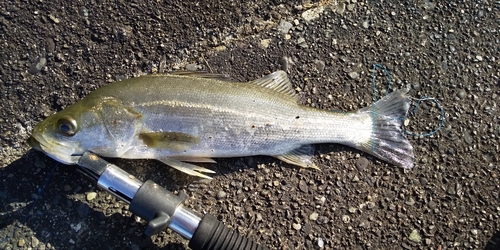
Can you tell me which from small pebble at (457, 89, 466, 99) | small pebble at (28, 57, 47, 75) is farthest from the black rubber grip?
small pebble at (457, 89, 466, 99)

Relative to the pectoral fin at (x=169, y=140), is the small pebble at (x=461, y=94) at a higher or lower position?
lower

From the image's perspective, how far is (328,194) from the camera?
3.18 m

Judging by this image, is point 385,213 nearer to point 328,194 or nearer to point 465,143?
point 328,194

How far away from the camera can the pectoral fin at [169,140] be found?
2900 millimetres

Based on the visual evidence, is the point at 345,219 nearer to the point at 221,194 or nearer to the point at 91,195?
the point at 221,194

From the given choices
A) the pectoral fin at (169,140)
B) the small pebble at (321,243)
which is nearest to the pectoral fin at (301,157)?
the small pebble at (321,243)

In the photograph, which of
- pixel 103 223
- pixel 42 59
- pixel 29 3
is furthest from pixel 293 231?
pixel 29 3

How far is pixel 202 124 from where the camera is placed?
292 cm

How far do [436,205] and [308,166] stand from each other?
117 centimetres

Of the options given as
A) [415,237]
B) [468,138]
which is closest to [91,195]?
[415,237]

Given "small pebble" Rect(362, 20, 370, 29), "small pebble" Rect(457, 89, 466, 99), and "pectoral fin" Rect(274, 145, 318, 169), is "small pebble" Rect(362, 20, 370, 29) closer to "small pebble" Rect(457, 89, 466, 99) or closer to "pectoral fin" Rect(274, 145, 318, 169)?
"small pebble" Rect(457, 89, 466, 99)

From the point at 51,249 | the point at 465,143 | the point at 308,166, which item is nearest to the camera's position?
the point at 51,249

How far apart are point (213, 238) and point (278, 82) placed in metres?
1.41

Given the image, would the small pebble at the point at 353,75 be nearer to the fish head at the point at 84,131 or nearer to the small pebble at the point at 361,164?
the small pebble at the point at 361,164
